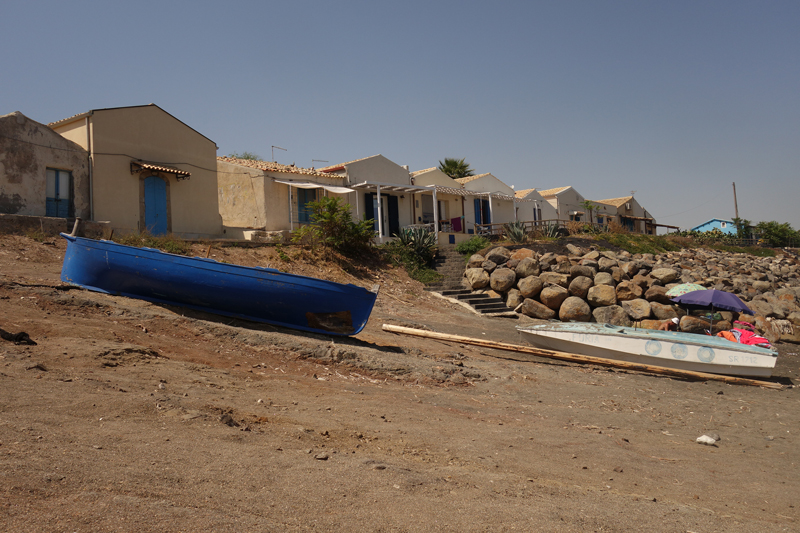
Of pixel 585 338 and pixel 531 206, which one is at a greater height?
pixel 531 206

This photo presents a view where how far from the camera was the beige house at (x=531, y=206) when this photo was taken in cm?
3276

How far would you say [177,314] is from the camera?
883 cm

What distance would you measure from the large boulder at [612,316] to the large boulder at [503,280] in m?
3.10

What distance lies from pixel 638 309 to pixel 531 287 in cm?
333

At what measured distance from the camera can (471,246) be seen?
2228 centimetres

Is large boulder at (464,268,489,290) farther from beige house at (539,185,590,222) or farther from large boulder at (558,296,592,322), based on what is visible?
beige house at (539,185,590,222)

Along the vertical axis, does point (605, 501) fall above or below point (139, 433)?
below

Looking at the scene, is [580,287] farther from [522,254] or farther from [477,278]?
[477,278]

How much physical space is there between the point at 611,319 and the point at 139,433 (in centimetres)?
1477

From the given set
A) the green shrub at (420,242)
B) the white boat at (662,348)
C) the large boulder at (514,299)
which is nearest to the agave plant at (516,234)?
the green shrub at (420,242)

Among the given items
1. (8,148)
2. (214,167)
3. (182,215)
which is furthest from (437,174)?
(8,148)

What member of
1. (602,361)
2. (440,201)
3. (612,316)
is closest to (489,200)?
(440,201)

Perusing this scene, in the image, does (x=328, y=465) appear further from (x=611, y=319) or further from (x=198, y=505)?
(x=611, y=319)

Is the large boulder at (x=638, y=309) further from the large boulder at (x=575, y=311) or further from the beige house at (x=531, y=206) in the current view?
the beige house at (x=531, y=206)
